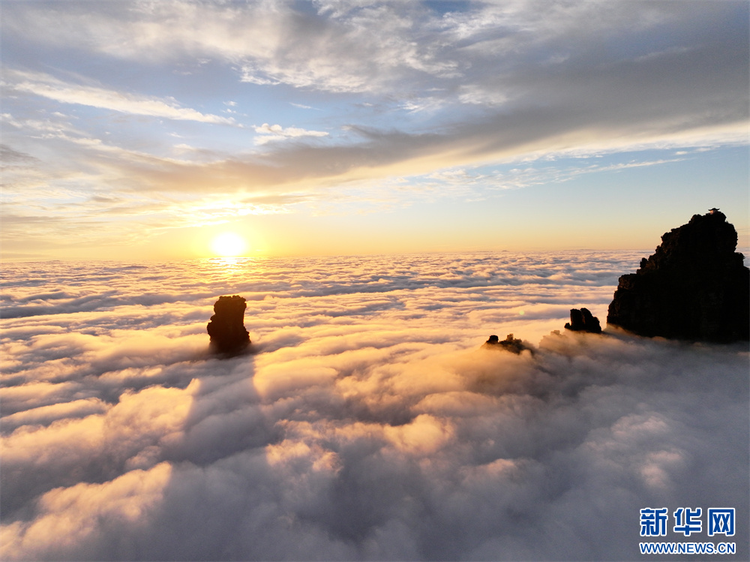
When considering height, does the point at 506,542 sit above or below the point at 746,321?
below

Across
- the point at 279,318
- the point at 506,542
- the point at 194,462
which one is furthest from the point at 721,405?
the point at 279,318

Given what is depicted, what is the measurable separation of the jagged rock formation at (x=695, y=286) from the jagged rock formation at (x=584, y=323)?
3715 mm

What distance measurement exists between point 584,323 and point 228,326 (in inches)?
1992

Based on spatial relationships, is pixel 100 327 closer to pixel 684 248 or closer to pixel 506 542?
pixel 506 542

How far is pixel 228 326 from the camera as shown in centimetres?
5253

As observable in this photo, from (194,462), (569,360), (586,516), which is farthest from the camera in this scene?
(569,360)

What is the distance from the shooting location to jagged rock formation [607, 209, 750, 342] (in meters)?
30.7

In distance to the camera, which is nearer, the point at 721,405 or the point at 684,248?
the point at 721,405

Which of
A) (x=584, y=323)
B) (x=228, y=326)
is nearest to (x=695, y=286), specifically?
(x=584, y=323)

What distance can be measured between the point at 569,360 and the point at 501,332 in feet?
93.9

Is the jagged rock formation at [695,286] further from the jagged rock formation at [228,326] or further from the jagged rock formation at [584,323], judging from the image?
the jagged rock formation at [228,326]

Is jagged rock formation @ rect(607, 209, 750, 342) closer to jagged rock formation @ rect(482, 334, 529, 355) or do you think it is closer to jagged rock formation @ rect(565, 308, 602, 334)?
jagged rock formation @ rect(565, 308, 602, 334)

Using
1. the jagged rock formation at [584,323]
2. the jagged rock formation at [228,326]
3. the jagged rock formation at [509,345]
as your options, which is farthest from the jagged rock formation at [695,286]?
the jagged rock formation at [228,326]

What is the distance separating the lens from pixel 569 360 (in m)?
34.9
